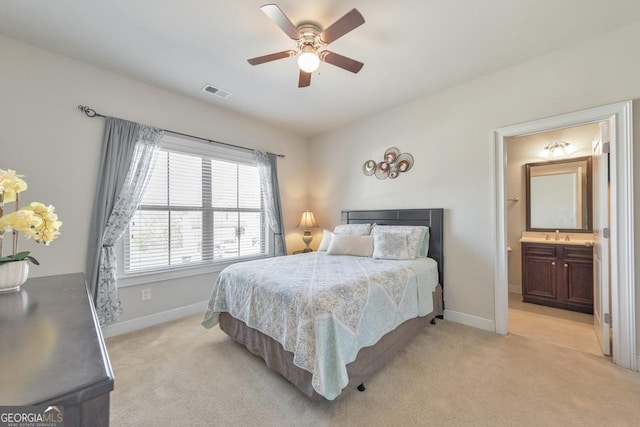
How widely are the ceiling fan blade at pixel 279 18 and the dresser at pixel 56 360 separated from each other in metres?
1.78

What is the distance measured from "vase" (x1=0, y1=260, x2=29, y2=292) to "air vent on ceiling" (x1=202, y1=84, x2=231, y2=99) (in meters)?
2.43

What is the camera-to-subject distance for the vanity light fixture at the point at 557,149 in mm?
3514

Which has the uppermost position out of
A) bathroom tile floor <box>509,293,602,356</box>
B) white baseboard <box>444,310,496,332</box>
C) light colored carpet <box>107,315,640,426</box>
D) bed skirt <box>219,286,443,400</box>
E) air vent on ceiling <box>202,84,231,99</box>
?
air vent on ceiling <box>202,84,231,99</box>

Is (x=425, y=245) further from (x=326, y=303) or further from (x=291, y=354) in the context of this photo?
(x=291, y=354)

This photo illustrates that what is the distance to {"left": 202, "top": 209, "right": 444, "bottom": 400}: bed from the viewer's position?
160cm

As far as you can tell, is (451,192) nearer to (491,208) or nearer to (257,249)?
(491,208)

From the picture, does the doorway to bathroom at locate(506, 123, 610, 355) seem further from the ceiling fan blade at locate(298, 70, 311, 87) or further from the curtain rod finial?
the curtain rod finial

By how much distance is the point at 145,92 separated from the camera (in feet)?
9.59

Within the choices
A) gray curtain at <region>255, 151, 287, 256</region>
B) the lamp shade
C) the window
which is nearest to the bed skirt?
the window

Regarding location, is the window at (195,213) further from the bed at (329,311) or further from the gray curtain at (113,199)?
the bed at (329,311)

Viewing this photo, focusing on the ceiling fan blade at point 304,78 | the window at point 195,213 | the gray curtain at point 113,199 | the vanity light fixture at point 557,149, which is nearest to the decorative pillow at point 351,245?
the window at point 195,213

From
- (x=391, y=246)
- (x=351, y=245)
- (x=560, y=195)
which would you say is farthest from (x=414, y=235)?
(x=560, y=195)

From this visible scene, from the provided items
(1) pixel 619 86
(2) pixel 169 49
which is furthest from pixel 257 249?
(1) pixel 619 86

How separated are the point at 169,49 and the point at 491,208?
3.51m
